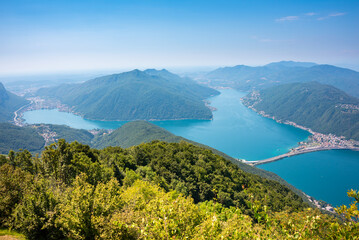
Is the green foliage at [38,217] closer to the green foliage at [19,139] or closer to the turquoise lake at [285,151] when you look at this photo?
the turquoise lake at [285,151]

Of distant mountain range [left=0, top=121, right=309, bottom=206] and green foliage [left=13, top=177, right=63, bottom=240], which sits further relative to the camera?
distant mountain range [left=0, top=121, right=309, bottom=206]

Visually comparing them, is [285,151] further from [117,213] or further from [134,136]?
[117,213]

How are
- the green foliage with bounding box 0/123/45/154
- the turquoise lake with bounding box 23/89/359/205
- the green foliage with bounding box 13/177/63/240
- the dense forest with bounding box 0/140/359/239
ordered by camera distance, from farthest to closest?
the green foliage with bounding box 0/123/45/154 → the turquoise lake with bounding box 23/89/359/205 → the green foliage with bounding box 13/177/63/240 → the dense forest with bounding box 0/140/359/239

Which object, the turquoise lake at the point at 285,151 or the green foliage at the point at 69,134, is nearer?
the turquoise lake at the point at 285,151

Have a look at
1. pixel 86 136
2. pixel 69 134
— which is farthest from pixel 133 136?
pixel 69 134

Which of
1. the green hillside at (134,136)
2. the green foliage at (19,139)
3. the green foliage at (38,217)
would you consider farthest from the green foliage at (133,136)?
the green foliage at (38,217)

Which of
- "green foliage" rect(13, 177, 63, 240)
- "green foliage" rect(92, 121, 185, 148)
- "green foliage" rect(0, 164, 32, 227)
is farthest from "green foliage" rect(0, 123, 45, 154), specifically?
"green foliage" rect(13, 177, 63, 240)

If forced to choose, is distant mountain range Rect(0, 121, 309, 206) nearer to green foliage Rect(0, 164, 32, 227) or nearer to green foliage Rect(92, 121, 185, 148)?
green foliage Rect(92, 121, 185, 148)

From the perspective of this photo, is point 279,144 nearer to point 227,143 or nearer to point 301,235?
point 227,143
